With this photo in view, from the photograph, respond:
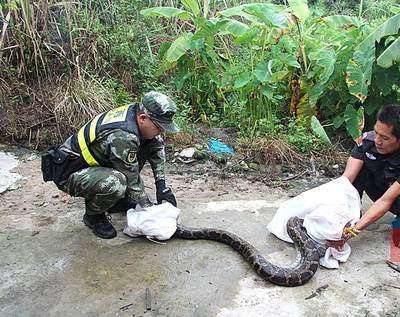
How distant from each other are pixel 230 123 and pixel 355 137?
5.81ft

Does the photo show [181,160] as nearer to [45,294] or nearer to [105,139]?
[105,139]

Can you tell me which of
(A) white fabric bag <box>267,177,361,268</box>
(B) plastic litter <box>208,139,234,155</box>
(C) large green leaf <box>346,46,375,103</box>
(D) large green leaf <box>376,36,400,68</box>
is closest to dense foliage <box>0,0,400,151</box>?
(C) large green leaf <box>346,46,375,103</box>

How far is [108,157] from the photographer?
370 centimetres

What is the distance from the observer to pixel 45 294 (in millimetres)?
3092

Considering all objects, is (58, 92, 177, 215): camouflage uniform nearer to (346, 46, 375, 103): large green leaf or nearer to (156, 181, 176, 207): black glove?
(156, 181, 176, 207): black glove

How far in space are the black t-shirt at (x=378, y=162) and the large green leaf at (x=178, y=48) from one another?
2.75 metres

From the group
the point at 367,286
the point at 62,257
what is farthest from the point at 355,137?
the point at 62,257

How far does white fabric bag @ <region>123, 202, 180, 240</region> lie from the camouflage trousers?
219mm

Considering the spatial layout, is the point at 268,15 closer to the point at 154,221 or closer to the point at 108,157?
the point at 108,157

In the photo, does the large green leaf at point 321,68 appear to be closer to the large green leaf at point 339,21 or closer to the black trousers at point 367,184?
the large green leaf at point 339,21

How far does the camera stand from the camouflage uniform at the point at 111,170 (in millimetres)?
3527

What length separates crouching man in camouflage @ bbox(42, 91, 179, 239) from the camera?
139 inches

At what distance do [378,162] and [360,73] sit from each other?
163 cm

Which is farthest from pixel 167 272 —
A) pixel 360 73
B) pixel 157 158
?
pixel 360 73
